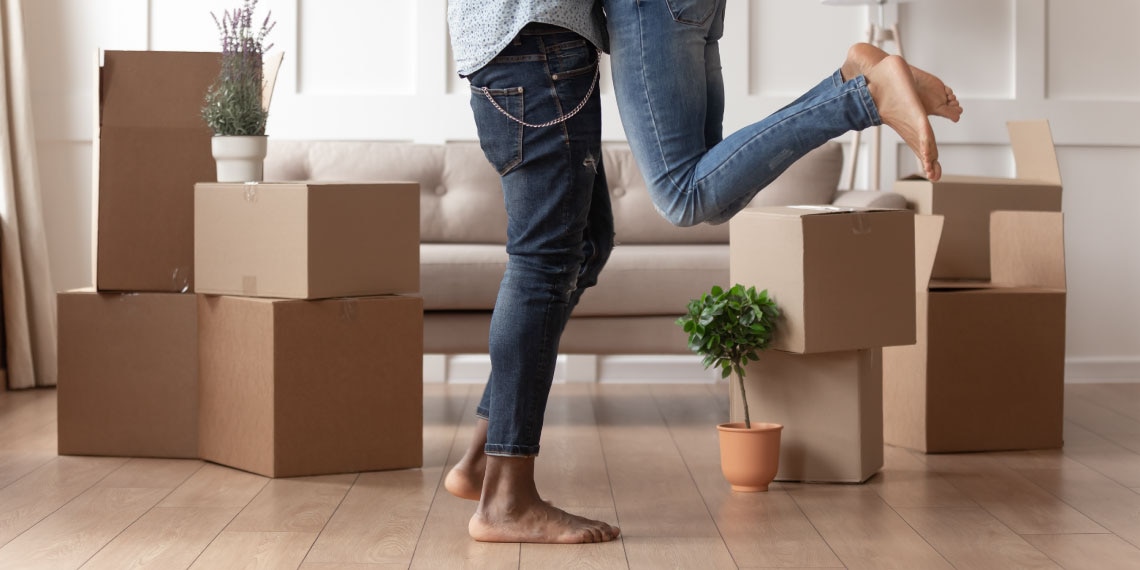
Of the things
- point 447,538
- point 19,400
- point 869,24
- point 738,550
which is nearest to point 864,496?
point 738,550

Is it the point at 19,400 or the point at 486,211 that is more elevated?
the point at 486,211

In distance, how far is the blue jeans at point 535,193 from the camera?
166cm

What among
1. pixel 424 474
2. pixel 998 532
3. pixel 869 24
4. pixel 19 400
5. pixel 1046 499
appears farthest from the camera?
pixel 869 24

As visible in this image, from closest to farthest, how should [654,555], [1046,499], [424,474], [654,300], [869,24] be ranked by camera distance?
[654,555] < [1046,499] < [424,474] < [654,300] < [869,24]

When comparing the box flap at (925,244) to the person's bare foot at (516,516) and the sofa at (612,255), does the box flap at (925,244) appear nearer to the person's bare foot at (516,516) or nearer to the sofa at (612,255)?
the sofa at (612,255)

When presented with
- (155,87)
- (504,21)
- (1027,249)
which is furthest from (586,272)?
(1027,249)

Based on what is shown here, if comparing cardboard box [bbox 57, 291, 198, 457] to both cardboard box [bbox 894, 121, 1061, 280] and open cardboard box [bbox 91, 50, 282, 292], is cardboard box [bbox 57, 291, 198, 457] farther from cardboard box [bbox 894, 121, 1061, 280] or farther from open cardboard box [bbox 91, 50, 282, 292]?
cardboard box [bbox 894, 121, 1061, 280]

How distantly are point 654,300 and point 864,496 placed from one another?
0.97 m

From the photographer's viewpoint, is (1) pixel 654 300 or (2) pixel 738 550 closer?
(2) pixel 738 550

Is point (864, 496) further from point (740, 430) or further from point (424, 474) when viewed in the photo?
point (424, 474)

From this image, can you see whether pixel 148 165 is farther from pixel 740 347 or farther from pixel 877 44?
pixel 877 44

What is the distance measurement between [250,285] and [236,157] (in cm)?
26

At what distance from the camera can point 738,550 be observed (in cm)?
174

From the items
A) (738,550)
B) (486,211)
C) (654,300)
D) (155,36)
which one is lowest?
(738,550)
